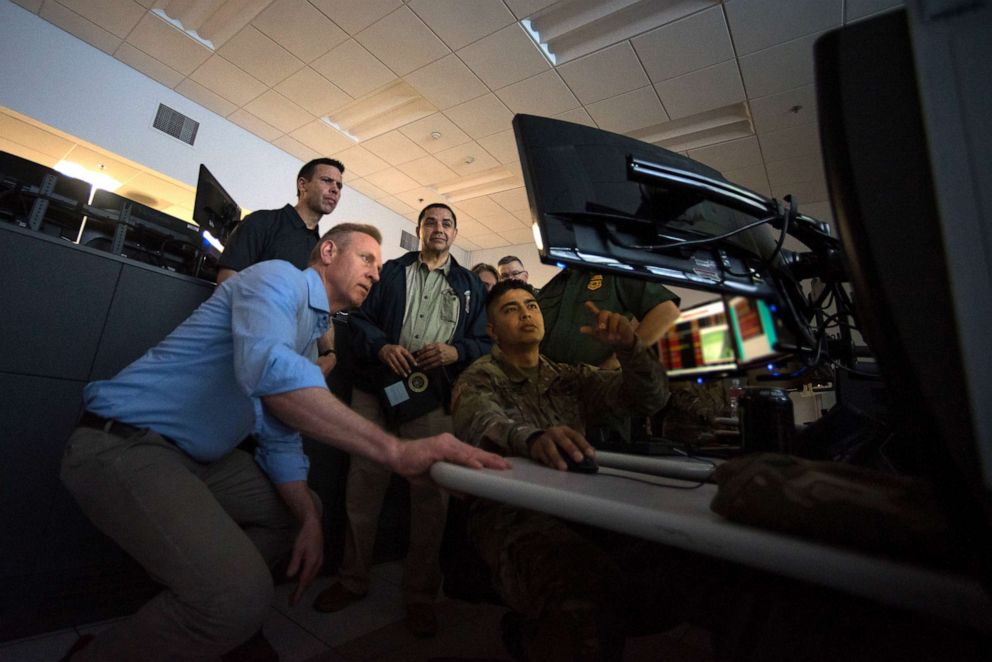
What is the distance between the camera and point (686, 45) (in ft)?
9.68

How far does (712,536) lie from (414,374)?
59.7 inches

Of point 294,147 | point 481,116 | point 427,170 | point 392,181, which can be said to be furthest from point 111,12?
point 481,116

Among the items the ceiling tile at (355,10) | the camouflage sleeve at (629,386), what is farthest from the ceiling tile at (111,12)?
the camouflage sleeve at (629,386)

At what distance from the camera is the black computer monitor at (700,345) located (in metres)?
0.51

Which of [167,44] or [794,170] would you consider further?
[794,170]

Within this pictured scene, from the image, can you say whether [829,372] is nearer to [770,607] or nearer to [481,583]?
[770,607]

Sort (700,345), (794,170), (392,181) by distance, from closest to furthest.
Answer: (700,345), (794,170), (392,181)

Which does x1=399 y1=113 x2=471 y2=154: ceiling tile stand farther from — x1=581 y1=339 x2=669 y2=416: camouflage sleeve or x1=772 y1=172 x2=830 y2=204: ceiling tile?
x1=581 y1=339 x2=669 y2=416: camouflage sleeve

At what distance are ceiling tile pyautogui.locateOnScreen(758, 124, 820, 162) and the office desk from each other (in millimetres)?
4218

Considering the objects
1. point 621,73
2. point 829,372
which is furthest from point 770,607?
point 621,73

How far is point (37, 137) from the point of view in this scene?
366 centimetres

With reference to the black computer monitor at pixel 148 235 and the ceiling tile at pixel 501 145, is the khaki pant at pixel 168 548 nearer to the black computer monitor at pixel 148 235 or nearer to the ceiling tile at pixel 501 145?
the black computer monitor at pixel 148 235

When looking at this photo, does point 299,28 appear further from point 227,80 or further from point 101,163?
point 101,163

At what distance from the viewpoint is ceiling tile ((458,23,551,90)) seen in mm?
→ 3045
